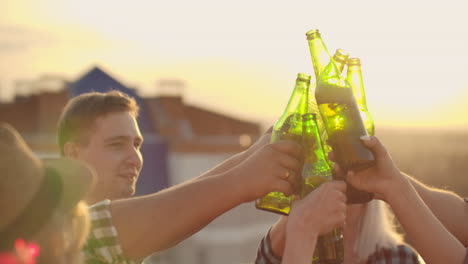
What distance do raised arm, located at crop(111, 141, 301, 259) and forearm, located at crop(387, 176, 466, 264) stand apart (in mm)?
337

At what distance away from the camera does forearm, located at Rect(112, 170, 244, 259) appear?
5.34ft

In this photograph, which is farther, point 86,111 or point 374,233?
point 86,111

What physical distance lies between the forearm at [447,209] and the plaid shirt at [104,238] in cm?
104

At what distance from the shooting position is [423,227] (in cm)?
183

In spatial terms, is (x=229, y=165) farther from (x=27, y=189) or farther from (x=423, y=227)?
(x=27, y=189)

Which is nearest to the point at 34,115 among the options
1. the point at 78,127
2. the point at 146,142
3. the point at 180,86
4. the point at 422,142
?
the point at 180,86

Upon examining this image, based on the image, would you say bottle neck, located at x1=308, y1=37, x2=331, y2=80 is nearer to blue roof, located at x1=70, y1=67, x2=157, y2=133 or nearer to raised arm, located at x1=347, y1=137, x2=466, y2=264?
raised arm, located at x1=347, y1=137, x2=466, y2=264

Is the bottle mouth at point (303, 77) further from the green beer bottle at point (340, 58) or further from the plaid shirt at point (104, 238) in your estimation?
the plaid shirt at point (104, 238)

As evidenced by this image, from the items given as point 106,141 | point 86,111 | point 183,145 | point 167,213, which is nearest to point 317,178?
point 167,213

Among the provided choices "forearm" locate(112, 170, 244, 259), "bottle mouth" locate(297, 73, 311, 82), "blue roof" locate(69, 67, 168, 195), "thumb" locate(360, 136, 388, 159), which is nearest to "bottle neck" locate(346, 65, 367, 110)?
"bottle mouth" locate(297, 73, 311, 82)

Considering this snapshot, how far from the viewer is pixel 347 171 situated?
179cm

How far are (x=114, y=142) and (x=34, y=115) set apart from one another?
28347mm

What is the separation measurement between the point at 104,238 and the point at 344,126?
708 millimetres

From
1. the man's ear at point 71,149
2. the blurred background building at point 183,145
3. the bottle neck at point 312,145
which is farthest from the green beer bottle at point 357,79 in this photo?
the blurred background building at point 183,145
